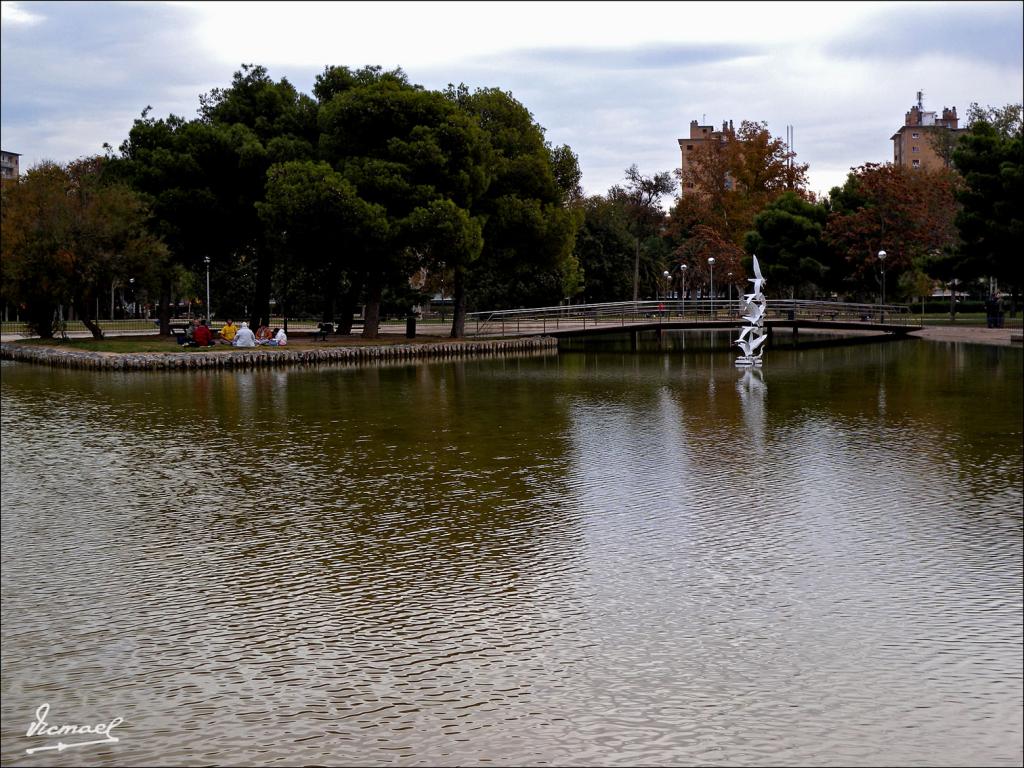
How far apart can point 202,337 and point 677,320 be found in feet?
94.6

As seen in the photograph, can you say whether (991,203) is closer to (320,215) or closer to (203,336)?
(320,215)

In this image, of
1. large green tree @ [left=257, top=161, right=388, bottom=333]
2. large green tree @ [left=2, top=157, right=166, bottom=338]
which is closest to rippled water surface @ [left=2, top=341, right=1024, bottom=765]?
large green tree @ [left=257, top=161, right=388, bottom=333]

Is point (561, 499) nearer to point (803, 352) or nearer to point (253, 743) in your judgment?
point (253, 743)

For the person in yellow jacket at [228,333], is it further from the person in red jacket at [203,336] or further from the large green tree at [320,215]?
the large green tree at [320,215]

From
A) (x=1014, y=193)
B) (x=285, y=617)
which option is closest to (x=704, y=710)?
(x=285, y=617)

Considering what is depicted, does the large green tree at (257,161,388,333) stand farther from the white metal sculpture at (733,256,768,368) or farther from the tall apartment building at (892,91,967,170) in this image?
the tall apartment building at (892,91,967,170)

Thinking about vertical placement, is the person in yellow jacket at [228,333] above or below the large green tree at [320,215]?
below

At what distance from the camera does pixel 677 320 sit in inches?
2451

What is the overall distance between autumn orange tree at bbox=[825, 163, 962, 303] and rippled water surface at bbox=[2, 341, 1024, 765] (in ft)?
174

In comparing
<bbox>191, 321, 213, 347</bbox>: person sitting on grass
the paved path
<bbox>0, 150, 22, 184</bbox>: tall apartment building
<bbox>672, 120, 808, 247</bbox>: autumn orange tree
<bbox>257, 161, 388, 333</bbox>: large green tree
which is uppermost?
<bbox>0, 150, 22, 184</bbox>: tall apartment building

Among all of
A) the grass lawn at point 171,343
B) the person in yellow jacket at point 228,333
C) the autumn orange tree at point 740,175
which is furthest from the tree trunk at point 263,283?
the autumn orange tree at point 740,175

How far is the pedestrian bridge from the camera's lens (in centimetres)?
5778

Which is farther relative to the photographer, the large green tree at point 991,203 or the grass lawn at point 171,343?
the large green tree at point 991,203

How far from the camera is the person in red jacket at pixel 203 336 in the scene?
138ft
